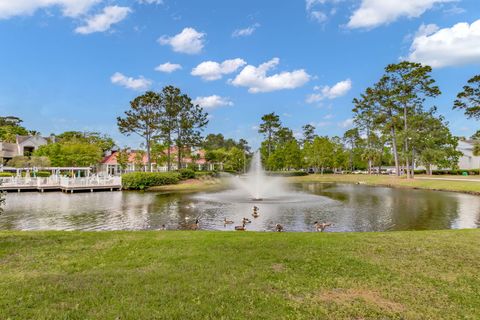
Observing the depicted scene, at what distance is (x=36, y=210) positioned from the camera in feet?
72.0

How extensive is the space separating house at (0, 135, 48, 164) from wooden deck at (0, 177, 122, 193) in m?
34.3

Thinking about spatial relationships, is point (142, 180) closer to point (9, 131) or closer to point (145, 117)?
point (145, 117)

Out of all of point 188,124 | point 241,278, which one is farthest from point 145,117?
point 241,278

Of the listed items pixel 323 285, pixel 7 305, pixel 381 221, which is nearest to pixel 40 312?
pixel 7 305

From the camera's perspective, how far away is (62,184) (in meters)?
38.2

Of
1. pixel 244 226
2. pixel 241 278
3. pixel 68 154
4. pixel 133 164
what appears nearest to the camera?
A: pixel 241 278

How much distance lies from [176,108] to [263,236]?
1780 inches

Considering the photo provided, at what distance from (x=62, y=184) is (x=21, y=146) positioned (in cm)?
4242

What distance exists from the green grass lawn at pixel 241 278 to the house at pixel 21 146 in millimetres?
70925

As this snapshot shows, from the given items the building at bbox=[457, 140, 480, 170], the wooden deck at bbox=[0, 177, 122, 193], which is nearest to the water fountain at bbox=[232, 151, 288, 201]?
the wooden deck at bbox=[0, 177, 122, 193]

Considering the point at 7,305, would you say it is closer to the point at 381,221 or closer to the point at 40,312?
the point at 40,312

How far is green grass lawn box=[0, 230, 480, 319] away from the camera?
16.5ft

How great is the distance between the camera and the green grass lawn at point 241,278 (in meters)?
5.03

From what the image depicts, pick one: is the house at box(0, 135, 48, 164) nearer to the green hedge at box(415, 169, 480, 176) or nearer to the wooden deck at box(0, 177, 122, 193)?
the wooden deck at box(0, 177, 122, 193)
